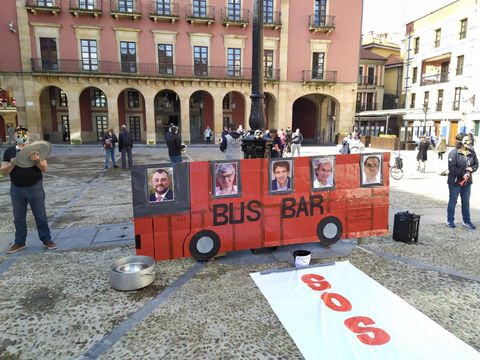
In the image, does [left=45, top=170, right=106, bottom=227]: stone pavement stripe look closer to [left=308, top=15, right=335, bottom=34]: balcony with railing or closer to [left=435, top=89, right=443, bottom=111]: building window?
[left=308, top=15, right=335, bottom=34]: balcony with railing

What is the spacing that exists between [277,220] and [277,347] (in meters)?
2.26

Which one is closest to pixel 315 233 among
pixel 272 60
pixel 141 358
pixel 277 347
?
pixel 277 347

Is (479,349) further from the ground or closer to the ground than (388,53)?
closer to the ground

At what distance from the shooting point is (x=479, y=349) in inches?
119

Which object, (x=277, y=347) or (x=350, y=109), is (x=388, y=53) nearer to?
(x=350, y=109)

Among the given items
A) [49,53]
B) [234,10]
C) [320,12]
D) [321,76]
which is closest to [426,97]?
[321,76]

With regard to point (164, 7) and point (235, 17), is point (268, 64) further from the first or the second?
point (164, 7)

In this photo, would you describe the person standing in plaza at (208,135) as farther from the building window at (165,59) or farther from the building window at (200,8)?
the building window at (200,8)

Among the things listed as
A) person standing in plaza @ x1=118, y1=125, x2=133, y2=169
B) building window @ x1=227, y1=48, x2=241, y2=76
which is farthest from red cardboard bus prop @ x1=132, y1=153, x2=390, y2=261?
building window @ x1=227, y1=48, x2=241, y2=76

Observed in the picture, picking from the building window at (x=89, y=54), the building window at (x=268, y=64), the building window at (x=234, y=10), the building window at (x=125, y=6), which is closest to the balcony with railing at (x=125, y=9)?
the building window at (x=125, y=6)

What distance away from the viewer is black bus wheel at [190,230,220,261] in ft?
15.6

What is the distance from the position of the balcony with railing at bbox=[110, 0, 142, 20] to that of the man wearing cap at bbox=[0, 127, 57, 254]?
1012 inches

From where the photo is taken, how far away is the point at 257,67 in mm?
5785

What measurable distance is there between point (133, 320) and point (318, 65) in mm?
30953
